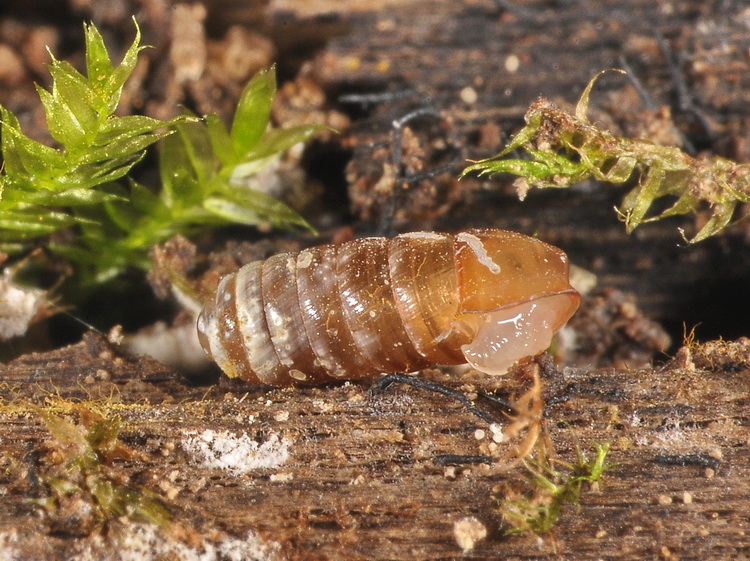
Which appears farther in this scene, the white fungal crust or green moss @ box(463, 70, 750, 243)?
the white fungal crust

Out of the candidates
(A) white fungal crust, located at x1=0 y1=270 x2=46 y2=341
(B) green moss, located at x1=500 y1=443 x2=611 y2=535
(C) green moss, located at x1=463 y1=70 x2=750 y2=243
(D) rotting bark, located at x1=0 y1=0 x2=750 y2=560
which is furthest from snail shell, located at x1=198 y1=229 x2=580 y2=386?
(A) white fungal crust, located at x1=0 y1=270 x2=46 y2=341

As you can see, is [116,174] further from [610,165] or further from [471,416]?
[610,165]

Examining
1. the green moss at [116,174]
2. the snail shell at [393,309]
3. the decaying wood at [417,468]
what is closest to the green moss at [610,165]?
the snail shell at [393,309]

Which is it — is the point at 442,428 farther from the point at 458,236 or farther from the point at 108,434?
the point at 108,434

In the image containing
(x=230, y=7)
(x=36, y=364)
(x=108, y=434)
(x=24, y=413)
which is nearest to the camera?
(x=108, y=434)

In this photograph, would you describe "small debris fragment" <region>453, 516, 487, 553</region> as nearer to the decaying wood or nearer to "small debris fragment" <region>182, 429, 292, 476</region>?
the decaying wood

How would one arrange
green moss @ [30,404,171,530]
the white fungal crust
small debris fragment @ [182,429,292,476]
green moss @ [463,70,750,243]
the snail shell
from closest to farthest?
1. green moss @ [30,404,171,530]
2. small debris fragment @ [182,429,292,476]
3. the snail shell
4. green moss @ [463,70,750,243]
5. the white fungal crust

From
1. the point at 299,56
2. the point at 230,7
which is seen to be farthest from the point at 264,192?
the point at 230,7
